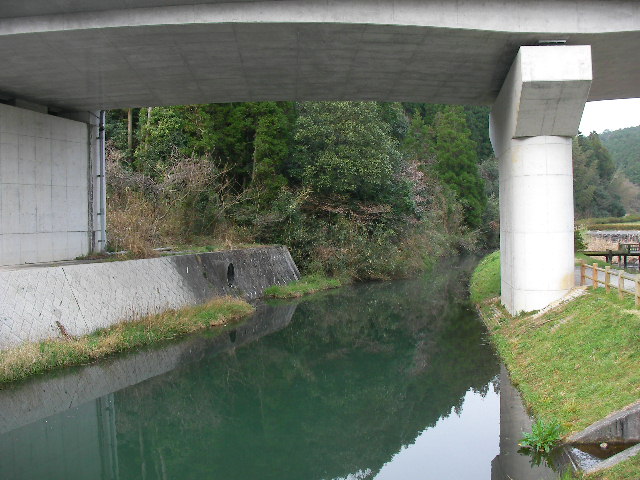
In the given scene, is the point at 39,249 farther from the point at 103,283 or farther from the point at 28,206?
the point at 103,283

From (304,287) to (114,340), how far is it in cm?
1163

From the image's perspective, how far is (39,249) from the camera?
50.7ft

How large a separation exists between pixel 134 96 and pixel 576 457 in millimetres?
13271

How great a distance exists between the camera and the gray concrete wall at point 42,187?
1454 cm

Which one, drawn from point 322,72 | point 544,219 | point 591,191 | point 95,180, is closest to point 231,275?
point 95,180

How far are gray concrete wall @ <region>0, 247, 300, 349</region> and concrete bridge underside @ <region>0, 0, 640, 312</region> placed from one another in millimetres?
2348

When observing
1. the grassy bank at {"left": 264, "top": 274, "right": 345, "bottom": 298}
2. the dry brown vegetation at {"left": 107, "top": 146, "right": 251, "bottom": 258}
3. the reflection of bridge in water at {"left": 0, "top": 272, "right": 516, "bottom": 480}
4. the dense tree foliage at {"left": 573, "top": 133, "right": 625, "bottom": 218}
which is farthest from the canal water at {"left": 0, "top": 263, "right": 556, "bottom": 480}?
the dense tree foliage at {"left": 573, "top": 133, "right": 625, "bottom": 218}

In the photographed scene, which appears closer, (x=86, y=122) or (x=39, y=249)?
(x=39, y=249)

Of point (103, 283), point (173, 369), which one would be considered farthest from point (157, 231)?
point (173, 369)

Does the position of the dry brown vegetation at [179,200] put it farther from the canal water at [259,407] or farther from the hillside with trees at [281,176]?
the canal water at [259,407]

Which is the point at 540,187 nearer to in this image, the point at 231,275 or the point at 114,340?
the point at 114,340

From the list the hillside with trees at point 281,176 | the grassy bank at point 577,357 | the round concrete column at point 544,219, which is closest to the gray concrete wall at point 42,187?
the hillside with trees at point 281,176

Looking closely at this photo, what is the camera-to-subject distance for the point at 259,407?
32.5 ft

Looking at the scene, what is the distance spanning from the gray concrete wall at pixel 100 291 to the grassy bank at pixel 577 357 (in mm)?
8328
